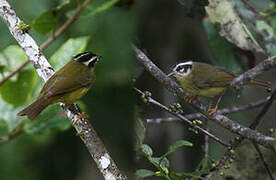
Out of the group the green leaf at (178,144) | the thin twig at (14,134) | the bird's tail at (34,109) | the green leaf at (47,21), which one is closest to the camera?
the green leaf at (178,144)

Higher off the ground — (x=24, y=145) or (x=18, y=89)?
(x=18, y=89)

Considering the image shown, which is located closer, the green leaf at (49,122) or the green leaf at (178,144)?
the green leaf at (178,144)

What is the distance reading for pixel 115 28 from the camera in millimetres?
1604

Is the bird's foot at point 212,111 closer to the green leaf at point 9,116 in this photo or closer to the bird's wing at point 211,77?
the bird's wing at point 211,77

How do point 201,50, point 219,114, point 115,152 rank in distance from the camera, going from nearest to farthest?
point 219,114 < point 201,50 < point 115,152

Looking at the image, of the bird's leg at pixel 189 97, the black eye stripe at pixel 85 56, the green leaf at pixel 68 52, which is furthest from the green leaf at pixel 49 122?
the bird's leg at pixel 189 97

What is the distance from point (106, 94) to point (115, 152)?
21cm

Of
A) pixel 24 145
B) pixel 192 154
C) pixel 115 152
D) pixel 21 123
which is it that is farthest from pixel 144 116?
pixel 24 145

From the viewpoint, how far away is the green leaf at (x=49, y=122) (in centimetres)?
136

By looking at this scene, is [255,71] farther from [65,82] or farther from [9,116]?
A: [9,116]

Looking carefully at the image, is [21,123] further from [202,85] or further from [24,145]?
[202,85]

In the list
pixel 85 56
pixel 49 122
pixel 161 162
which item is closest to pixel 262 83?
pixel 161 162

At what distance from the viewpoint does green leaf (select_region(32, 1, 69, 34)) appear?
1228 mm

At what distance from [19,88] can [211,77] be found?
714 mm
